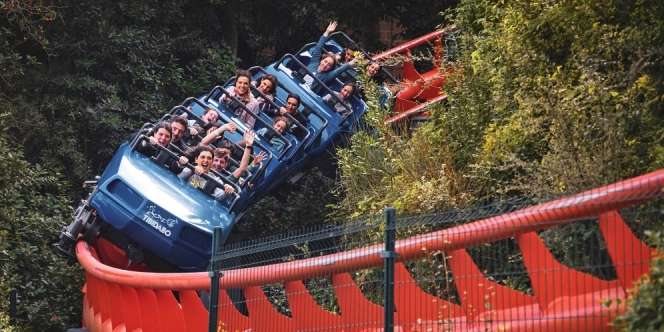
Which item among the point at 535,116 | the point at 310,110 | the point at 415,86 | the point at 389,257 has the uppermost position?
the point at 415,86

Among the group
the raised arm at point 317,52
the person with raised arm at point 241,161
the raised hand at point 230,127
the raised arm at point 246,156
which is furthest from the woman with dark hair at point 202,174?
the raised arm at point 317,52

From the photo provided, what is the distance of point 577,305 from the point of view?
22.0ft

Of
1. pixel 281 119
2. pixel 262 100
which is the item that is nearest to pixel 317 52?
pixel 262 100

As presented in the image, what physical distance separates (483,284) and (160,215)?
688cm

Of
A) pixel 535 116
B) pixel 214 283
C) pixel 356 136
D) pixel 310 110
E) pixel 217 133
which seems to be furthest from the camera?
pixel 310 110

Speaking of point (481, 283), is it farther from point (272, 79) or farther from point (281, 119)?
point (272, 79)

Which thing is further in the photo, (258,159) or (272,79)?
(272,79)

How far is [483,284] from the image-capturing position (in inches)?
290

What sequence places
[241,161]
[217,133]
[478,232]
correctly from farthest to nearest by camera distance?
[217,133]
[241,161]
[478,232]

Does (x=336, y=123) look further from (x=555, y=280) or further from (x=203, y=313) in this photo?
(x=555, y=280)

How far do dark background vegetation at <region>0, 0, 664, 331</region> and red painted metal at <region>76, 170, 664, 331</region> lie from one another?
6.88ft

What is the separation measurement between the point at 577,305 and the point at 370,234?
3.86 meters

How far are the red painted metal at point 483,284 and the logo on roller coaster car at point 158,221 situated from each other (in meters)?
4.02

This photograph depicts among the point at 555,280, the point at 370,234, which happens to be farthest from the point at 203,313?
the point at 555,280
